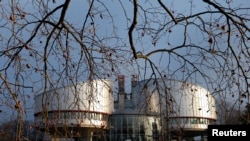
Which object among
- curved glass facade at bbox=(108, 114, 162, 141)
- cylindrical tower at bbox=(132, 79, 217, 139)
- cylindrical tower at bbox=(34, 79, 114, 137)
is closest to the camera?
cylindrical tower at bbox=(34, 79, 114, 137)

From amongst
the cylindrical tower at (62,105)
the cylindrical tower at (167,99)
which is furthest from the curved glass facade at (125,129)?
the cylindrical tower at (62,105)

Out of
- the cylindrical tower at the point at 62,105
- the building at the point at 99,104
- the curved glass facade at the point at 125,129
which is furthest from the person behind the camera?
the curved glass facade at the point at 125,129

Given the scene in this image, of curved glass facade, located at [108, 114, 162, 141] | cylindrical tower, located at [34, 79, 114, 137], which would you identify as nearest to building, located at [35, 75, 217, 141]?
cylindrical tower, located at [34, 79, 114, 137]

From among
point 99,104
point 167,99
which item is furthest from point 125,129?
point 167,99

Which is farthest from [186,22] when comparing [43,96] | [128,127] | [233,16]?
[128,127]

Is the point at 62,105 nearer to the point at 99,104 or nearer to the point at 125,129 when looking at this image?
the point at 99,104

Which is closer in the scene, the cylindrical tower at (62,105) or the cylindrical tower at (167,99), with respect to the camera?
the cylindrical tower at (62,105)

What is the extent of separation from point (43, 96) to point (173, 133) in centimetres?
174

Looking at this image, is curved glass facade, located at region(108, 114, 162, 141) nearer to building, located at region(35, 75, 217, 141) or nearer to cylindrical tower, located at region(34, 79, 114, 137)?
building, located at region(35, 75, 217, 141)

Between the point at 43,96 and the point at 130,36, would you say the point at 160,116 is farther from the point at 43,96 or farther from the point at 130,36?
the point at 43,96

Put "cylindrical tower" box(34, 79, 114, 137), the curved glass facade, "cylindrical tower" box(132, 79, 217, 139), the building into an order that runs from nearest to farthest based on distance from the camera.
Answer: "cylindrical tower" box(34, 79, 114, 137)
the building
"cylindrical tower" box(132, 79, 217, 139)
the curved glass facade

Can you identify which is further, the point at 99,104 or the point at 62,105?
the point at 99,104

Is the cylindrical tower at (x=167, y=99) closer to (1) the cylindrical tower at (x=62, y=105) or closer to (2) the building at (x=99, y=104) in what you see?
(2) the building at (x=99, y=104)

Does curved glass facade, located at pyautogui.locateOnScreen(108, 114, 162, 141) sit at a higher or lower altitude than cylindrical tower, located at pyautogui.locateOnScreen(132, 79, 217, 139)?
lower
